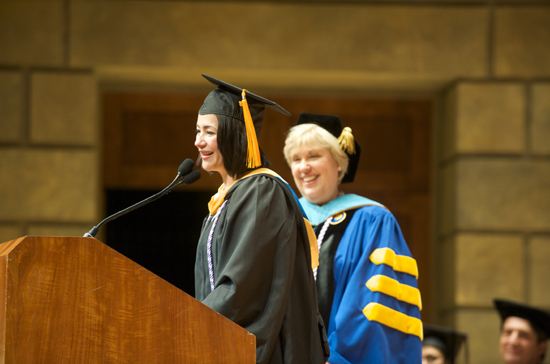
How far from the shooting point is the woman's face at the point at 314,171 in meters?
3.24

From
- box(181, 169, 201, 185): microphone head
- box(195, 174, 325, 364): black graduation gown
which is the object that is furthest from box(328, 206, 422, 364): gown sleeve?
box(181, 169, 201, 185): microphone head

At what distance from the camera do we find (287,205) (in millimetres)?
2197

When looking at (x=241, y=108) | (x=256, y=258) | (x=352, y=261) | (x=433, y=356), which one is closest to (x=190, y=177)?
(x=241, y=108)

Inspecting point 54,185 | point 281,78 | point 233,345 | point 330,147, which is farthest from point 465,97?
point 233,345

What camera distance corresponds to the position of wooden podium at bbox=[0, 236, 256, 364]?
1407 millimetres

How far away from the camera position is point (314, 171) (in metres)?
3.24

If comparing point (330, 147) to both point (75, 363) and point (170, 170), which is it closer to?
point (75, 363)

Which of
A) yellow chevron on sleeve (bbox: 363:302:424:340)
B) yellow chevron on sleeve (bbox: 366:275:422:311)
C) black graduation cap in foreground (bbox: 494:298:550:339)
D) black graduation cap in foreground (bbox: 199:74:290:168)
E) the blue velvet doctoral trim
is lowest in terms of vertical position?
black graduation cap in foreground (bbox: 494:298:550:339)

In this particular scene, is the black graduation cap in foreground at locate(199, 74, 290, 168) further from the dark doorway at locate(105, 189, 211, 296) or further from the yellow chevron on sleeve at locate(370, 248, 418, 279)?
the dark doorway at locate(105, 189, 211, 296)

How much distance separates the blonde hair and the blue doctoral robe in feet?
0.84

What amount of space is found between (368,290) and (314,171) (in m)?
0.66

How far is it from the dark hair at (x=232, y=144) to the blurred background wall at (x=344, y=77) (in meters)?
2.86

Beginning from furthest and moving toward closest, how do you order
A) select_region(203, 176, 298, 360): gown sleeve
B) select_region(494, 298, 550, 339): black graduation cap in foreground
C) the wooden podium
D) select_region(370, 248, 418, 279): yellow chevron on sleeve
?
select_region(494, 298, 550, 339): black graduation cap in foreground → select_region(370, 248, 418, 279): yellow chevron on sleeve → select_region(203, 176, 298, 360): gown sleeve → the wooden podium

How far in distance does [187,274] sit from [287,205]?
323 centimetres
